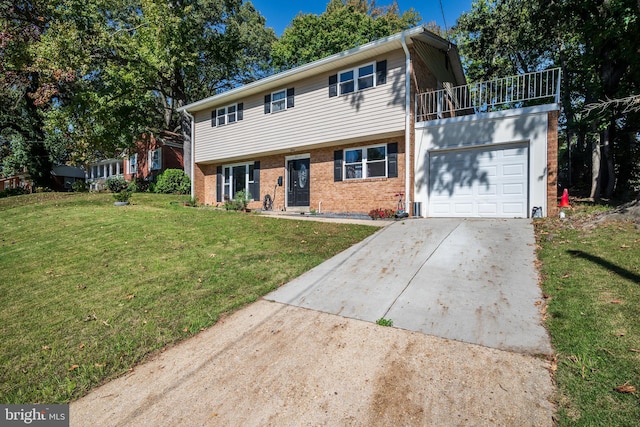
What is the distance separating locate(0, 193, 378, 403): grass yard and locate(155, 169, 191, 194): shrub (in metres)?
10.3

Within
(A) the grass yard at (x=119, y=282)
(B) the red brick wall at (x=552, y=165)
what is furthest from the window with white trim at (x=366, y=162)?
(B) the red brick wall at (x=552, y=165)

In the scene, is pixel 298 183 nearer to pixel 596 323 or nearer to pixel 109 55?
pixel 596 323

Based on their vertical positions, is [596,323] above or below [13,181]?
below

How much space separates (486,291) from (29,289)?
6761 millimetres

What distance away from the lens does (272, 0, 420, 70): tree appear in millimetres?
21875

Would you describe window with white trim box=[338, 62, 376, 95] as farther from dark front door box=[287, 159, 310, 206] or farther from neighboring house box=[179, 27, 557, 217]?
dark front door box=[287, 159, 310, 206]

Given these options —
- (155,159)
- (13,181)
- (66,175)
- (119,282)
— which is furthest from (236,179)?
(13,181)

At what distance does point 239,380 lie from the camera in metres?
2.73

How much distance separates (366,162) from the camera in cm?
1136

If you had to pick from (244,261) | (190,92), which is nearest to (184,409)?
(244,261)

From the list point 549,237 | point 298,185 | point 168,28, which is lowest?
point 549,237

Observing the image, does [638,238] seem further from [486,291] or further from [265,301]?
[265,301]

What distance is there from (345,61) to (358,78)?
0.74m

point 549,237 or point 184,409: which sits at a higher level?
point 549,237
